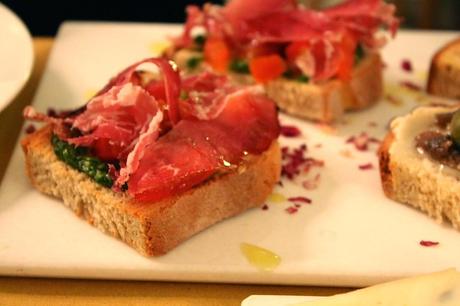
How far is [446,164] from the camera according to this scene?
99.3 inches

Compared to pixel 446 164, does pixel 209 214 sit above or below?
below

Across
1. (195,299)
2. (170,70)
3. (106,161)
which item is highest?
(170,70)

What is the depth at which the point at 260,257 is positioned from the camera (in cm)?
237

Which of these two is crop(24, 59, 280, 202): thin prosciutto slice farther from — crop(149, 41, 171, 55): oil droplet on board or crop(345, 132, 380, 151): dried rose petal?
crop(149, 41, 171, 55): oil droplet on board

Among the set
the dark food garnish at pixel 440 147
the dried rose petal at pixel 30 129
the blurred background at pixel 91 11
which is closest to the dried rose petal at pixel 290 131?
the dark food garnish at pixel 440 147

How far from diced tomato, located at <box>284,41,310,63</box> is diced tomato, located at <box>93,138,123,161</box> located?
99 centimetres

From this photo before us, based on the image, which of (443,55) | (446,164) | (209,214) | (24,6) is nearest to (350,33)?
(443,55)

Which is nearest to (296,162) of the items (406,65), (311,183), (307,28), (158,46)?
(311,183)

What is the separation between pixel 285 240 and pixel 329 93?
34.1 inches

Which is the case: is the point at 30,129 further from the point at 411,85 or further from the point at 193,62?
the point at 411,85

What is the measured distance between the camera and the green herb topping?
11.1 feet

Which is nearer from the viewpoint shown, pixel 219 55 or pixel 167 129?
pixel 167 129

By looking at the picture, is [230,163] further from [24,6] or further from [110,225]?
[24,6]

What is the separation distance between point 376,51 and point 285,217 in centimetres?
111
